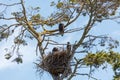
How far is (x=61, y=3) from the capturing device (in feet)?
74.1

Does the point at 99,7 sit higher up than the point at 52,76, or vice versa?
the point at 99,7

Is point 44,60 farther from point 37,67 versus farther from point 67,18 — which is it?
point 67,18

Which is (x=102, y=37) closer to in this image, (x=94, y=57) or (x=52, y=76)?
(x=94, y=57)

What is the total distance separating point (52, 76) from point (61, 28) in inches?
73.6

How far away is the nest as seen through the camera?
20.8m

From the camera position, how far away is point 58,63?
825 inches

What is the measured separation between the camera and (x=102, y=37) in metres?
21.2

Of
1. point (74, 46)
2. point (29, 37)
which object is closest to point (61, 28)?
point (74, 46)

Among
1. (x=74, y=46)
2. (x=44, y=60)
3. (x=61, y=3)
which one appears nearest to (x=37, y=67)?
(x=44, y=60)

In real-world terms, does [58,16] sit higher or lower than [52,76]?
higher

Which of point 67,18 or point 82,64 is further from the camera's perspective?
point 67,18

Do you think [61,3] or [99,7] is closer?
[99,7]

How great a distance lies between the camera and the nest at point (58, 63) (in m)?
20.8

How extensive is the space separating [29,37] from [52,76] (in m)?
3.12
